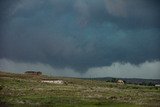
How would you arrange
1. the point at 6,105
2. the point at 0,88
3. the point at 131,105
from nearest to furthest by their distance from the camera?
the point at 6,105, the point at 131,105, the point at 0,88

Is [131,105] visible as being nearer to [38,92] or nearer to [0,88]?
[38,92]

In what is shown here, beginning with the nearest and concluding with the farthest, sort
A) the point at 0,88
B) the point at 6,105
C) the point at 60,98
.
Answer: the point at 6,105, the point at 60,98, the point at 0,88

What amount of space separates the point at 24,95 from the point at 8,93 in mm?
3932

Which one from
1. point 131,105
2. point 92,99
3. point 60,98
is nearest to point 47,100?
point 60,98

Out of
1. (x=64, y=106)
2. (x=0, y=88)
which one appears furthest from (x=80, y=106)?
(x=0, y=88)

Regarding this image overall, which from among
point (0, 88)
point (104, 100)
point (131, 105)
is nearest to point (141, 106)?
point (131, 105)

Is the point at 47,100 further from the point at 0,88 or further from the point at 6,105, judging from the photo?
the point at 0,88

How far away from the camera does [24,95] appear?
82.8 meters

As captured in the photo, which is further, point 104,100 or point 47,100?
point 104,100

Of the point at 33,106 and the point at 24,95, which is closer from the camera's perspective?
the point at 33,106

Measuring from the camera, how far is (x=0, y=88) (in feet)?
292

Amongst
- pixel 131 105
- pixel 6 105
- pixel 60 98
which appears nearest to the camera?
pixel 6 105

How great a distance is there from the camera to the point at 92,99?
81562mm

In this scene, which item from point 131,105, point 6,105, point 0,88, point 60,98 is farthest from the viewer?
point 0,88
